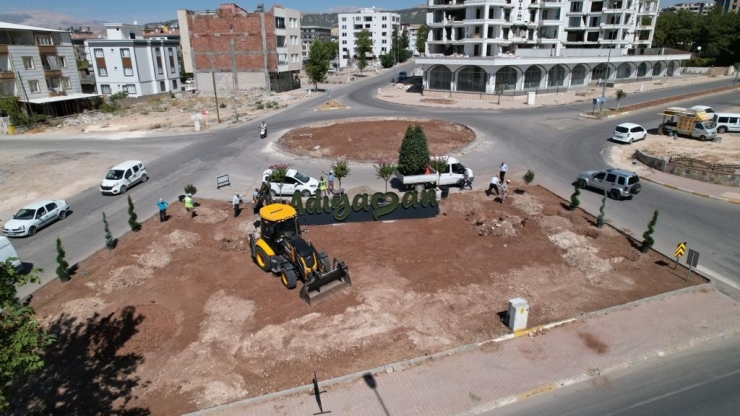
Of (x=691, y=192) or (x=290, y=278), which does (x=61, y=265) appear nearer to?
(x=290, y=278)

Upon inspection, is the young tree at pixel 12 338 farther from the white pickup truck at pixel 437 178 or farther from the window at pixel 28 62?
the window at pixel 28 62

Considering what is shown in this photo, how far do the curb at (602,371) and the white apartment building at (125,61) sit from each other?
76.7 meters

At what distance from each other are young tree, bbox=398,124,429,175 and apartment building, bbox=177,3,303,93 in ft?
177

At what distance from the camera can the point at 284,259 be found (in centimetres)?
1875

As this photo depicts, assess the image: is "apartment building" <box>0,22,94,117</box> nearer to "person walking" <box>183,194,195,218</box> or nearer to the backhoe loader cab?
"person walking" <box>183,194,195,218</box>

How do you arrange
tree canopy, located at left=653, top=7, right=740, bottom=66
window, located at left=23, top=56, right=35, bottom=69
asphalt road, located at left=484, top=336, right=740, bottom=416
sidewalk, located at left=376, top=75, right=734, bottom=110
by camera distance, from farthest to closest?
tree canopy, located at left=653, top=7, right=740, bottom=66, sidewalk, located at left=376, top=75, right=734, bottom=110, window, located at left=23, top=56, right=35, bottom=69, asphalt road, located at left=484, top=336, right=740, bottom=416

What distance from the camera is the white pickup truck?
29.2m

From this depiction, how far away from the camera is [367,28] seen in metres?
164

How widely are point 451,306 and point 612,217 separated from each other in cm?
1405

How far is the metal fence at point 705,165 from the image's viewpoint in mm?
29928

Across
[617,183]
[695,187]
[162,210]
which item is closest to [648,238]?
[617,183]

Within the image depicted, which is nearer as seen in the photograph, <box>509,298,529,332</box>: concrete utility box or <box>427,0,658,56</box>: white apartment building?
<box>509,298,529,332</box>: concrete utility box

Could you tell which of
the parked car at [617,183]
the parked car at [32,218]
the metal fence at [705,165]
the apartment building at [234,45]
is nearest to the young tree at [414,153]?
the parked car at [617,183]

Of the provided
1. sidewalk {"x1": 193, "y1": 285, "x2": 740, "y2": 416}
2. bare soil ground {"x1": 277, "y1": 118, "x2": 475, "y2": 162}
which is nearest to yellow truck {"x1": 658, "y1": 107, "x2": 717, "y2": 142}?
bare soil ground {"x1": 277, "y1": 118, "x2": 475, "y2": 162}
